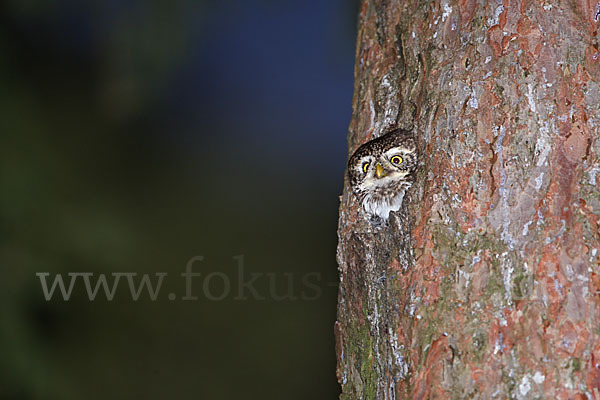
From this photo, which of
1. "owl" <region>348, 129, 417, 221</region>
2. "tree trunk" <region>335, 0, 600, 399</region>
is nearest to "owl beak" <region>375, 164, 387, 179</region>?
"owl" <region>348, 129, 417, 221</region>

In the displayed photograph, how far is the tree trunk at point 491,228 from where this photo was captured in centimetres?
100

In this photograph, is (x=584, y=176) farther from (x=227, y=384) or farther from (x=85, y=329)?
(x=227, y=384)

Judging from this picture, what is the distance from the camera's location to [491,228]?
3.60 feet

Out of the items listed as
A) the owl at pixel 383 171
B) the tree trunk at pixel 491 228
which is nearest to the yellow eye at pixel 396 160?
the owl at pixel 383 171

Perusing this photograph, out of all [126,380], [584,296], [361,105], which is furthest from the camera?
[126,380]

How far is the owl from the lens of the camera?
1371 mm

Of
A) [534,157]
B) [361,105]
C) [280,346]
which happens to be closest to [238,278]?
[280,346]

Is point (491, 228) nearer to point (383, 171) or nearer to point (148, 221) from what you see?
point (383, 171)

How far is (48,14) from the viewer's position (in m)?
2.66

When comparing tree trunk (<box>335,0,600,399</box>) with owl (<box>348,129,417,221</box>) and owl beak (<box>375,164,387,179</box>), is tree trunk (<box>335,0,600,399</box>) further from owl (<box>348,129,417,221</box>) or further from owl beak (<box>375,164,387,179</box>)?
owl beak (<box>375,164,387,179</box>)

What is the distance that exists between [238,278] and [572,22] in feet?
11.0

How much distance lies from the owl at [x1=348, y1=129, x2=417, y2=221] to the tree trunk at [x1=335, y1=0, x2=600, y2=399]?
0.17 feet

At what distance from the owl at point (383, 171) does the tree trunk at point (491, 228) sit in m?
0.05

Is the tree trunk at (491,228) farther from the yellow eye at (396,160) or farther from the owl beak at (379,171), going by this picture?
the owl beak at (379,171)
